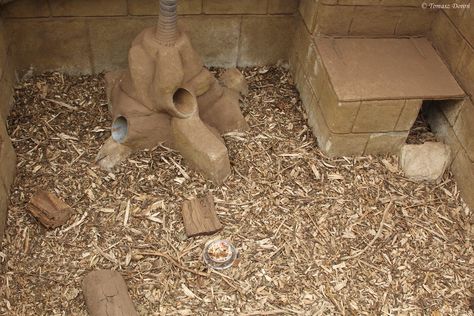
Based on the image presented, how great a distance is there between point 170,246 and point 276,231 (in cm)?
Result: 60

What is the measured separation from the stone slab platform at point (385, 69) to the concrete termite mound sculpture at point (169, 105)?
71 centimetres

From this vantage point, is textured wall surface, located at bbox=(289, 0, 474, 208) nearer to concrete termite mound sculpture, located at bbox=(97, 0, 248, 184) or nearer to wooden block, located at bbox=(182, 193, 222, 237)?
concrete termite mound sculpture, located at bbox=(97, 0, 248, 184)

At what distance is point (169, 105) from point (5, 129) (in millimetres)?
925

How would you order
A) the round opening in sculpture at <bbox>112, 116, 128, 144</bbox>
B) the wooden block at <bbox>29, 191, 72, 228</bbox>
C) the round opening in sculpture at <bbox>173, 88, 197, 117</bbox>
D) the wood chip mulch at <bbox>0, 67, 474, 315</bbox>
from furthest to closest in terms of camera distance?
1. the round opening in sculpture at <bbox>112, 116, 128, 144</bbox>
2. the round opening in sculpture at <bbox>173, 88, 197, 117</bbox>
3. the wooden block at <bbox>29, 191, 72, 228</bbox>
4. the wood chip mulch at <bbox>0, 67, 474, 315</bbox>

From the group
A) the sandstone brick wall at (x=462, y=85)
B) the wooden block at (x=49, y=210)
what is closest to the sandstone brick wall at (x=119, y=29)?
the sandstone brick wall at (x=462, y=85)

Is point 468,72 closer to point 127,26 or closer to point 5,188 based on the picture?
point 127,26

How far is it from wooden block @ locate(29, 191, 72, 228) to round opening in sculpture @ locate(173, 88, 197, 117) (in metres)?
0.84

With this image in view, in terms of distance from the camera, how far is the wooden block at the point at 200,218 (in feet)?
9.12

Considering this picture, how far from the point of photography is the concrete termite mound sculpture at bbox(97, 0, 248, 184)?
9.12ft

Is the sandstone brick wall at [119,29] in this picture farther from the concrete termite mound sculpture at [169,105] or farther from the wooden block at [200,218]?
the wooden block at [200,218]

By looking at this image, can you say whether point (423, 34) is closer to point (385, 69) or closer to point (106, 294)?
point (385, 69)

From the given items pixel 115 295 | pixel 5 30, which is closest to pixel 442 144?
pixel 115 295

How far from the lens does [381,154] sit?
3299 mm

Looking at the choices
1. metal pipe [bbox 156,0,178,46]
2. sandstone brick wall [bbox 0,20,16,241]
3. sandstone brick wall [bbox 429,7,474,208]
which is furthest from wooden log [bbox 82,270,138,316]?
sandstone brick wall [bbox 429,7,474,208]
